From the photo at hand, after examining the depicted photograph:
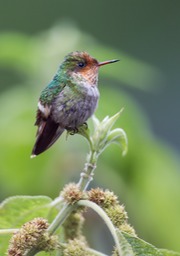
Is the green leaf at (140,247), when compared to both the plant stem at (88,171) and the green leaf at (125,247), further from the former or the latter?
the plant stem at (88,171)

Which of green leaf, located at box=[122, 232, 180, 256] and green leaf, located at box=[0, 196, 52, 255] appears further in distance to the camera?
green leaf, located at box=[0, 196, 52, 255]

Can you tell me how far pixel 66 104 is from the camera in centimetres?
228

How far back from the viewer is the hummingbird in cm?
225

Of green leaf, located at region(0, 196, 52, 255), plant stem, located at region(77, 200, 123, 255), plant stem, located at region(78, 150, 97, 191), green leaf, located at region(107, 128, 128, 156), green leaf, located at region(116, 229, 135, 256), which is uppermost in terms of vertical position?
green leaf, located at region(107, 128, 128, 156)

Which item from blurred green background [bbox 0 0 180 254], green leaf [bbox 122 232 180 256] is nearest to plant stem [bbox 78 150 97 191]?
green leaf [bbox 122 232 180 256]

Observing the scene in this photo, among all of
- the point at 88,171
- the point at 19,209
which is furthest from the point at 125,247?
the point at 19,209

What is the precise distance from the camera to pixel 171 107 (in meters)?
7.18

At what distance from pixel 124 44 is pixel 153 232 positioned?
5049mm

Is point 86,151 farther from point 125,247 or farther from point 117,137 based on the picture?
point 125,247

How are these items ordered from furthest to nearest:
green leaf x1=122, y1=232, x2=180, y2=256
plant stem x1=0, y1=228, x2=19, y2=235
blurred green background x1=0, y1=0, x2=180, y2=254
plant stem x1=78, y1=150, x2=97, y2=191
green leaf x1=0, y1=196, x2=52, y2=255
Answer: blurred green background x1=0, y1=0, x2=180, y2=254
green leaf x1=0, y1=196, x2=52, y2=255
plant stem x1=0, y1=228, x2=19, y2=235
plant stem x1=78, y1=150, x2=97, y2=191
green leaf x1=122, y1=232, x2=180, y2=256

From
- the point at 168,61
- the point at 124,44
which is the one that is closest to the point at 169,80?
the point at 168,61

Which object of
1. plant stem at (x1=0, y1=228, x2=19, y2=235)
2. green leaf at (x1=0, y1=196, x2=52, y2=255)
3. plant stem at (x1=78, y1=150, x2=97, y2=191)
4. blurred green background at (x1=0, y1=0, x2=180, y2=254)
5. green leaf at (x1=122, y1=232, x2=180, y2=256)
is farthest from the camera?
blurred green background at (x1=0, y1=0, x2=180, y2=254)

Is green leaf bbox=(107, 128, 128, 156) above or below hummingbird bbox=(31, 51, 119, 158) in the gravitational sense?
below

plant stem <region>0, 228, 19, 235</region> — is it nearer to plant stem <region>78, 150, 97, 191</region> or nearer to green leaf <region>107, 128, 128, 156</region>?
plant stem <region>78, 150, 97, 191</region>
